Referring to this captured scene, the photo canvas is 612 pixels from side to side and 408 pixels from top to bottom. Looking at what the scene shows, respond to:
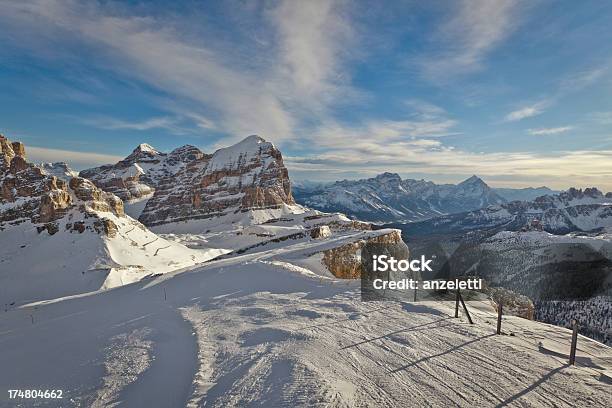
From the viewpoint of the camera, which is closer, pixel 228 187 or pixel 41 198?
pixel 41 198

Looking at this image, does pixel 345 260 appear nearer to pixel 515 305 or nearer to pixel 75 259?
pixel 515 305

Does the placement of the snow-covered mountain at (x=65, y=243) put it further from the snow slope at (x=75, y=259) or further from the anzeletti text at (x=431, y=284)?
the anzeletti text at (x=431, y=284)

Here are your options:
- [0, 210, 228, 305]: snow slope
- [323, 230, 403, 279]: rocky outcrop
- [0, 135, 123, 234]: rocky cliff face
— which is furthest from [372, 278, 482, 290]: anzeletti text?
[0, 135, 123, 234]: rocky cliff face

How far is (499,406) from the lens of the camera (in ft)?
20.1

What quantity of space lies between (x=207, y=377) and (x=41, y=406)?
3300 mm

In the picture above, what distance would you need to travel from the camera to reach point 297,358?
7824mm

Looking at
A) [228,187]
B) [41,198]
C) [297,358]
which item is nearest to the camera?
[297,358]

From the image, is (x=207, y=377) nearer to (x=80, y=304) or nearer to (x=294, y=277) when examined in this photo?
(x=294, y=277)

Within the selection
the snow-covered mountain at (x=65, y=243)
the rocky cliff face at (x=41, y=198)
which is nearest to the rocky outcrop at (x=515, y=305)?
the snow-covered mountain at (x=65, y=243)

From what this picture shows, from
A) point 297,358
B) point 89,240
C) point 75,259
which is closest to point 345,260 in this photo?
point 297,358

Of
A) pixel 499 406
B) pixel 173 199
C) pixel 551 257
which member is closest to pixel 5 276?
pixel 499 406

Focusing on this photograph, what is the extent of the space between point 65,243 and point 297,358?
72187 millimetres

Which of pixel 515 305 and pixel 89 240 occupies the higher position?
pixel 515 305

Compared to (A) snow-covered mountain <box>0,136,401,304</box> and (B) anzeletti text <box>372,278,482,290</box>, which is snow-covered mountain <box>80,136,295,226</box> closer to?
(A) snow-covered mountain <box>0,136,401,304</box>
